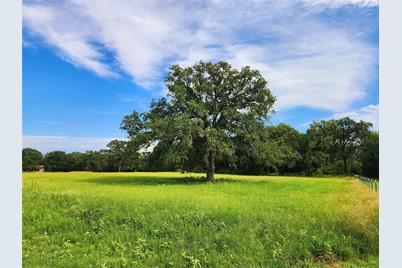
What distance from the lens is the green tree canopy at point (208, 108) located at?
33750 mm

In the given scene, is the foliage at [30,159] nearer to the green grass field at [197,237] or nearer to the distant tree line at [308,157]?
the distant tree line at [308,157]

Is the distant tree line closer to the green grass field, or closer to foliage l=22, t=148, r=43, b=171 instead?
foliage l=22, t=148, r=43, b=171

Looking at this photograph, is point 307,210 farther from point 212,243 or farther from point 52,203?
point 52,203

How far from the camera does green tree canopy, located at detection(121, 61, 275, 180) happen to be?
33.8m

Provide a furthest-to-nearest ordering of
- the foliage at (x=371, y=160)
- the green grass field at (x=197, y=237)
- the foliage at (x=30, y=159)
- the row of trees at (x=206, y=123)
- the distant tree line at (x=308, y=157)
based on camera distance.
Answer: the distant tree line at (x=308, y=157) < the foliage at (x=30, y=159) < the foliage at (x=371, y=160) < the row of trees at (x=206, y=123) < the green grass field at (x=197, y=237)

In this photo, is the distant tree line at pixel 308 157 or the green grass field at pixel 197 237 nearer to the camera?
the green grass field at pixel 197 237

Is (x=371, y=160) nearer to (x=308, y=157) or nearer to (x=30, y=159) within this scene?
(x=308, y=157)

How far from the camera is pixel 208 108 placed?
36.1 m

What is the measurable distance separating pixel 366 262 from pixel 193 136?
2561 centimetres

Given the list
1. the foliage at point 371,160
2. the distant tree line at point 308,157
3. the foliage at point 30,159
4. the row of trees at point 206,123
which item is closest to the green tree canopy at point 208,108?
the row of trees at point 206,123

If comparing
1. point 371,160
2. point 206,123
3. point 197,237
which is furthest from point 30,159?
point 197,237

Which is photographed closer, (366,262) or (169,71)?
(366,262)

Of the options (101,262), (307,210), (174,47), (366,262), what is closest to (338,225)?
(366,262)

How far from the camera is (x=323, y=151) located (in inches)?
3182
